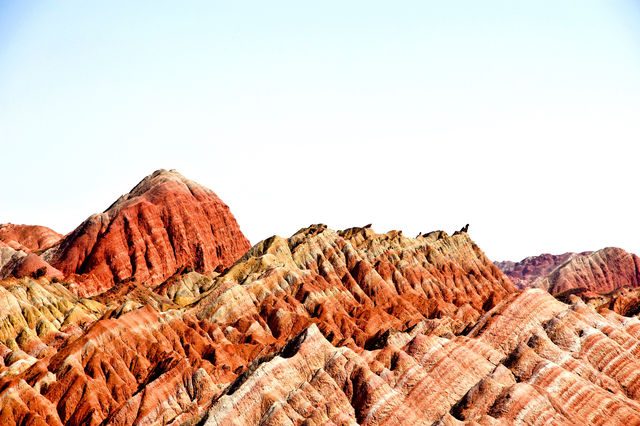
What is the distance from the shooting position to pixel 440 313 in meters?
195

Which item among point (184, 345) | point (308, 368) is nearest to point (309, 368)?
point (308, 368)

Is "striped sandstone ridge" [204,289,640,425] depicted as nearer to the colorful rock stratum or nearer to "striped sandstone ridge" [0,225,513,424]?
the colorful rock stratum

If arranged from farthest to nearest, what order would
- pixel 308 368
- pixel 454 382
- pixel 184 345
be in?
1. pixel 184 345
2. pixel 454 382
3. pixel 308 368

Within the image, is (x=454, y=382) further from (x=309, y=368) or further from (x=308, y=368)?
(x=308, y=368)

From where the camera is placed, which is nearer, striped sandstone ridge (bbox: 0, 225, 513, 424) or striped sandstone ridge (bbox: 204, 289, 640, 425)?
striped sandstone ridge (bbox: 204, 289, 640, 425)

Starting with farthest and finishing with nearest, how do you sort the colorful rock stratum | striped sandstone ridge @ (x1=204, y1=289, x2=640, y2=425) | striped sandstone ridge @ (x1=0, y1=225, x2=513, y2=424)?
1. striped sandstone ridge @ (x1=0, y1=225, x2=513, y2=424)
2. the colorful rock stratum
3. striped sandstone ridge @ (x1=204, y1=289, x2=640, y2=425)

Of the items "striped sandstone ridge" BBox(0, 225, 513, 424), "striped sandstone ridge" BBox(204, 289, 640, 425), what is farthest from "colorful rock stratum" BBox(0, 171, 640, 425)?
"striped sandstone ridge" BBox(0, 225, 513, 424)

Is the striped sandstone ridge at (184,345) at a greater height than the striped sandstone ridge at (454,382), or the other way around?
the striped sandstone ridge at (454,382)

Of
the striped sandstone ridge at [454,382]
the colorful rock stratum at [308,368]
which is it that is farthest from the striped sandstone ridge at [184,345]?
the striped sandstone ridge at [454,382]

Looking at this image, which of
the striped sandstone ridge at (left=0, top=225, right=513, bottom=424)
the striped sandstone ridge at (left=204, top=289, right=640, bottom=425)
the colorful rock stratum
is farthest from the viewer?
the striped sandstone ridge at (left=0, top=225, right=513, bottom=424)

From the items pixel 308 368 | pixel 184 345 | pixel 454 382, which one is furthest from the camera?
pixel 184 345

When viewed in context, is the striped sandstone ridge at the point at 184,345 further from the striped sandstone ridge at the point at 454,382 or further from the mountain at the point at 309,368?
the striped sandstone ridge at the point at 454,382

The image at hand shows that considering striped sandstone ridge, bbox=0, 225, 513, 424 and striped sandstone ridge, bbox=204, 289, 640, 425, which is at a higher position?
striped sandstone ridge, bbox=204, 289, 640, 425

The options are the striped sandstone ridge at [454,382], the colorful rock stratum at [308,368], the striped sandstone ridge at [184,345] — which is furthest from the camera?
the striped sandstone ridge at [184,345]
